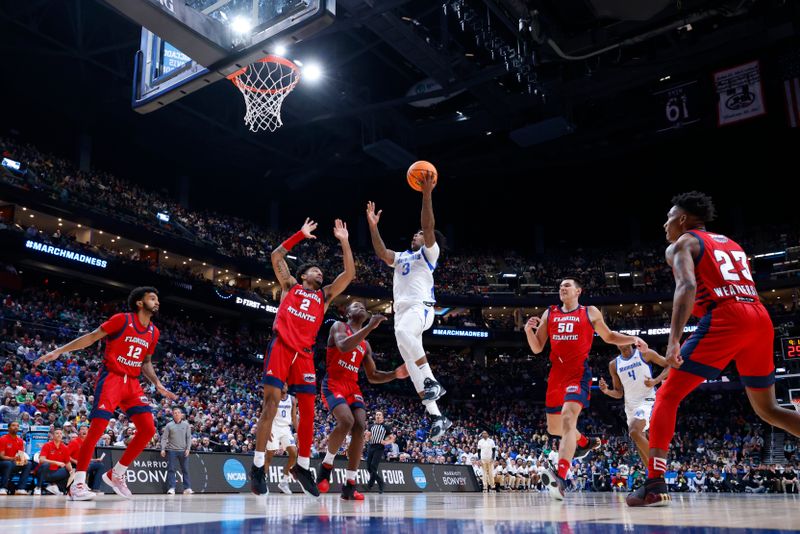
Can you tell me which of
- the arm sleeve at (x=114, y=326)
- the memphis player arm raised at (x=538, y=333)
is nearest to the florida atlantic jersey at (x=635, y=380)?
the memphis player arm raised at (x=538, y=333)

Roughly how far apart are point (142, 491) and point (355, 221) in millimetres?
35052

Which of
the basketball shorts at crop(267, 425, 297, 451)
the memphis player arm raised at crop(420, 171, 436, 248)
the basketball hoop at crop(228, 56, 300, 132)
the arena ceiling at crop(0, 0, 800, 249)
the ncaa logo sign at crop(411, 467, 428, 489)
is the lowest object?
the ncaa logo sign at crop(411, 467, 428, 489)

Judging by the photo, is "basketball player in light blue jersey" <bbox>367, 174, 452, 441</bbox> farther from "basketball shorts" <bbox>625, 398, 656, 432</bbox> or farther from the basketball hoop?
the basketball hoop

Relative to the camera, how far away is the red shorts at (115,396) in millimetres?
7098

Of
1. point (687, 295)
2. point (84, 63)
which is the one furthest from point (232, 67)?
point (84, 63)

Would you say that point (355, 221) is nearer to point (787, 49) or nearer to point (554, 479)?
point (787, 49)

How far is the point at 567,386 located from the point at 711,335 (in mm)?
3061

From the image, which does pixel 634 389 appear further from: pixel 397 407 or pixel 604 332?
pixel 397 407

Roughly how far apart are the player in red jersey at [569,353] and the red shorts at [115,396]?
435 centimetres

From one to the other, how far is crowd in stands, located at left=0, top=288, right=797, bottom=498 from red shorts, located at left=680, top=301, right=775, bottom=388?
12.3 metres

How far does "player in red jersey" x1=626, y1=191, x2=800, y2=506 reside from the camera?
4672 mm

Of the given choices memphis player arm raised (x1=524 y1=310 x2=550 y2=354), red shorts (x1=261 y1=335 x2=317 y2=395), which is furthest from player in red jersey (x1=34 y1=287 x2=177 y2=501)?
memphis player arm raised (x1=524 y1=310 x2=550 y2=354)

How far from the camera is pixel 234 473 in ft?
43.6

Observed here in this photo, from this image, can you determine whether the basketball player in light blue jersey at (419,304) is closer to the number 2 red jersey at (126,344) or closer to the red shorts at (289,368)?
the red shorts at (289,368)
